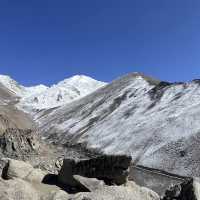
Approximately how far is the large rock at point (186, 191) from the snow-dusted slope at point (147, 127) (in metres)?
30.0

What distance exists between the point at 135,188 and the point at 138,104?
8996cm

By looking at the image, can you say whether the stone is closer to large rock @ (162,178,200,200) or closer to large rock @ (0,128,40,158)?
large rock @ (162,178,200,200)

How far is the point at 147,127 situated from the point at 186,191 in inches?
2415

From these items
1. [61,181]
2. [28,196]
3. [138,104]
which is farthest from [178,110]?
[28,196]

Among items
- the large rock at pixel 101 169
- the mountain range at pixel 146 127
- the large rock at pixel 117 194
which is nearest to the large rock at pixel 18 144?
the large rock at pixel 101 169

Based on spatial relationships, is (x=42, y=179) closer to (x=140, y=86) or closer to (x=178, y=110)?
(x=178, y=110)

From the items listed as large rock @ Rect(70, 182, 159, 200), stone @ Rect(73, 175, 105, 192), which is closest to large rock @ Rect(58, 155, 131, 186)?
stone @ Rect(73, 175, 105, 192)

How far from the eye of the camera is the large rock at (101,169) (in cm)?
2561

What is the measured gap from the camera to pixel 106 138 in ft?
280

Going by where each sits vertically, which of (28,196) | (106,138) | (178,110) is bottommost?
(28,196)

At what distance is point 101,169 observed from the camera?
1034 inches

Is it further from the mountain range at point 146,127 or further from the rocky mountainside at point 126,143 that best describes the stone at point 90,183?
the mountain range at point 146,127

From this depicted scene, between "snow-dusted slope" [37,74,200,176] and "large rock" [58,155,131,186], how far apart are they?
93.7 feet

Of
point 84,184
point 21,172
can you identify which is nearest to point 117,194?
point 84,184
